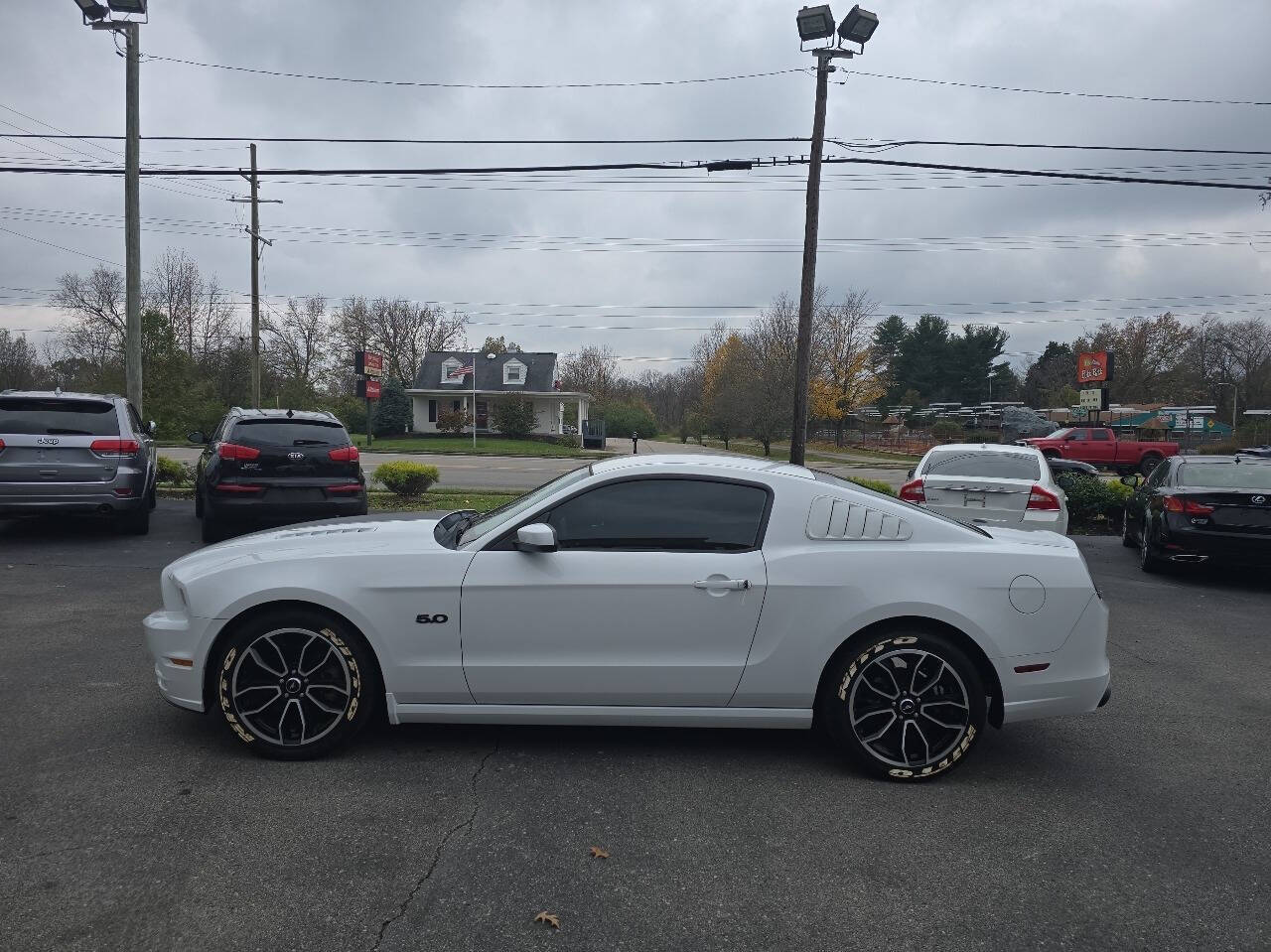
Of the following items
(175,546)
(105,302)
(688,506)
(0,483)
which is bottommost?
(175,546)

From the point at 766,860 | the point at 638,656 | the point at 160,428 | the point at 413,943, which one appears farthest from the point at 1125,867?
the point at 160,428

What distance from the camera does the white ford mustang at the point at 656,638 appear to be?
4.08 metres

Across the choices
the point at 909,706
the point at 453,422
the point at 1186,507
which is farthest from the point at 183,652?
the point at 453,422

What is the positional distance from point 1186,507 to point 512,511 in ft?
27.5

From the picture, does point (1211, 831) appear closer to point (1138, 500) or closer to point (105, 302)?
point (1138, 500)

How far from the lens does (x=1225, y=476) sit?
998 centimetres

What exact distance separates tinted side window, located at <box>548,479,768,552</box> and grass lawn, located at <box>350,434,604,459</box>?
115 feet

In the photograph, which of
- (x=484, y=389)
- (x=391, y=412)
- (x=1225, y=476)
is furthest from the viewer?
(x=484, y=389)

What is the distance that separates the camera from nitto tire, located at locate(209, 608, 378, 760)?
4.11 meters

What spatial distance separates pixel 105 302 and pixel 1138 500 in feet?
200

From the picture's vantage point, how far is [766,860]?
3338 millimetres

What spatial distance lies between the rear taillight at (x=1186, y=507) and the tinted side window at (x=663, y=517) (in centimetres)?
759

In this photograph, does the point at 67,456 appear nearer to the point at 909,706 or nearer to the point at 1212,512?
the point at 909,706

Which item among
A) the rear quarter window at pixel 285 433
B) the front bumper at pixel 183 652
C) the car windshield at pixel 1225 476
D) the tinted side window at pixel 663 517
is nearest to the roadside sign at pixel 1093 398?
the car windshield at pixel 1225 476
